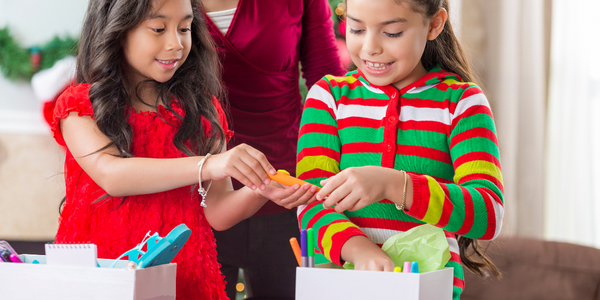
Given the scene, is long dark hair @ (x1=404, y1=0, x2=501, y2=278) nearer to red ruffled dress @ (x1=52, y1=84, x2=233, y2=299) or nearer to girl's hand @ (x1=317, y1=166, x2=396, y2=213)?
girl's hand @ (x1=317, y1=166, x2=396, y2=213)

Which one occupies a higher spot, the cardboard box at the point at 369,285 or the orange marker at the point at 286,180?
the orange marker at the point at 286,180

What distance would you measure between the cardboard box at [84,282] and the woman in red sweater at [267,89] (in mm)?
602

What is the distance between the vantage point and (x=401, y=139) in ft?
2.93

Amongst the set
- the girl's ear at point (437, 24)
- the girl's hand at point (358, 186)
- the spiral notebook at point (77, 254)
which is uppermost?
the girl's ear at point (437, 24)

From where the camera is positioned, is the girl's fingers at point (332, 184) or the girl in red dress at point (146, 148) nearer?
the girl's fingers at point (332, 184)

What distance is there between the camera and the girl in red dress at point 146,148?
33.5 inches

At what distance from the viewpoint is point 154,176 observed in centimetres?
85

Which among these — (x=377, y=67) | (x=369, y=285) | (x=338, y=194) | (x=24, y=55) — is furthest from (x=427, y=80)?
(x=24, y=55)

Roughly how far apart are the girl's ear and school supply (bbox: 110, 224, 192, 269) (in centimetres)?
56

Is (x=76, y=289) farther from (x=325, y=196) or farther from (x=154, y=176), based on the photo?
(x=325, y=196)

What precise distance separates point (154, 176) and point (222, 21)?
479mm

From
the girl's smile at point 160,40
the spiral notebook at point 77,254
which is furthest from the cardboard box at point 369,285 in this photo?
the girl's smile at point 160,40

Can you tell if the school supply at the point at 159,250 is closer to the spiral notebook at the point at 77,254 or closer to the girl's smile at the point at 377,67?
the spiral notebook at the point at 77,254

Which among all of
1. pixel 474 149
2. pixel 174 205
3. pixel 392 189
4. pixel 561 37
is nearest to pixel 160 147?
pixel 174 205
